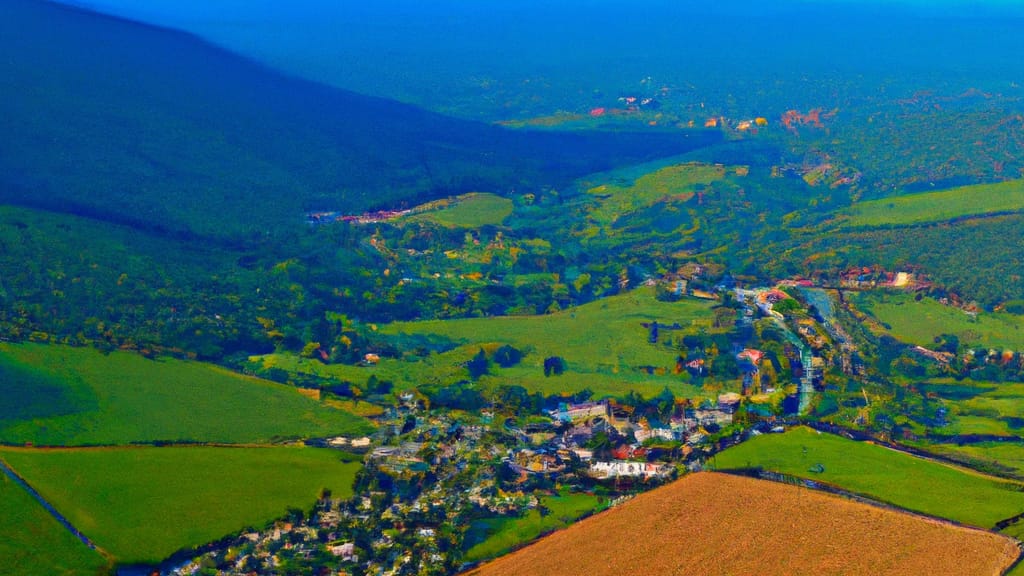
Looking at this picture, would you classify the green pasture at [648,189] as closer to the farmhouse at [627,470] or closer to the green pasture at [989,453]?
the green pasture at [989,453]

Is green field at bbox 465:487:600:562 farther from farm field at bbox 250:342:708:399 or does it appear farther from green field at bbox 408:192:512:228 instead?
green field at bbox 408:192:512:228

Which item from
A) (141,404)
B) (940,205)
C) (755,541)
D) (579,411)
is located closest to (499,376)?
(579,411)

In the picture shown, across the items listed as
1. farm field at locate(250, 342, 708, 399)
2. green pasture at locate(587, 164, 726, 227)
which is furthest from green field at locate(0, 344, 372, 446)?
green pasture at locate(587, 164, 726, 227)

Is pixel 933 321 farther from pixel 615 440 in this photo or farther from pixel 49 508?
pixel 49 508

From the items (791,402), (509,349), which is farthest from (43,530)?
(791,402)

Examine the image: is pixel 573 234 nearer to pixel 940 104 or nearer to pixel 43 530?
pixel 43 530

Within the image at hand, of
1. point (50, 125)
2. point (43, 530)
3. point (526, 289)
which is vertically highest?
point (50, 125)

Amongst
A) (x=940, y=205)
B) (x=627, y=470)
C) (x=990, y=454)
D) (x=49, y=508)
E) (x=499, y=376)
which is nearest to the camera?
(x=49, y=508)
